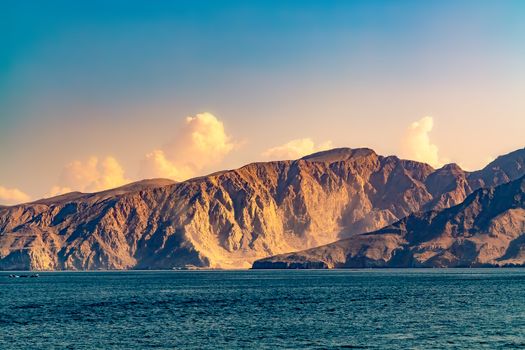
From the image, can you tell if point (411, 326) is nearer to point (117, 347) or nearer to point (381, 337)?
point (381, 337)

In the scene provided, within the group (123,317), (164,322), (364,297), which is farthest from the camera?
(364,297)

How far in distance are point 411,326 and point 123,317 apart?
50493 millimetres

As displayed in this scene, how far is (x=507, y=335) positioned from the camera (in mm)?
105062

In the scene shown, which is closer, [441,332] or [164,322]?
[441,332]

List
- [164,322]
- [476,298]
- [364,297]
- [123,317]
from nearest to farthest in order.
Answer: [164,322] < [123,317] < [476,298] < [364,297]

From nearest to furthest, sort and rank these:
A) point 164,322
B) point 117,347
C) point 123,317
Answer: point 117,347, point 164,322, point 123,317

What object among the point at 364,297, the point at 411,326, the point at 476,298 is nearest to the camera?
the point at 411,326

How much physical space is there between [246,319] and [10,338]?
39.7m

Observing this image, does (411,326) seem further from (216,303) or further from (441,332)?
(216,303)

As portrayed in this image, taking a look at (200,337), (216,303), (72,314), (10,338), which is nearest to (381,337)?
(200,337)

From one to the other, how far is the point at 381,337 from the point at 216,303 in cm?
7747

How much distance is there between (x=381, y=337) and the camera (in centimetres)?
10538

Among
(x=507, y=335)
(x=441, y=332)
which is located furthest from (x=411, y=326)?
(x=507, y=335)

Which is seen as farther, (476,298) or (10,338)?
(476,298)
